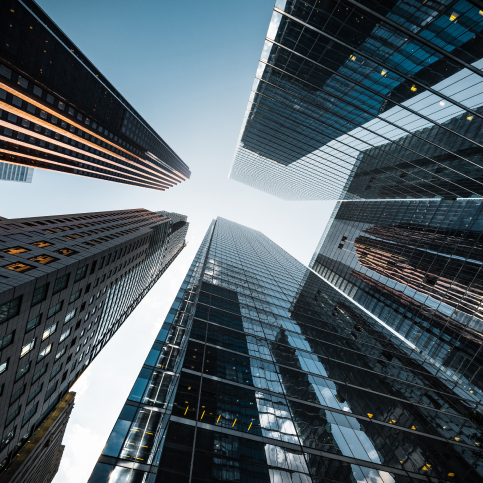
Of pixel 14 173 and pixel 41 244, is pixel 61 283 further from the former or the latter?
pixel 14 173

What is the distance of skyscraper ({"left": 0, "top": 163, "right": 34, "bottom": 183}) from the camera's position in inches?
6038

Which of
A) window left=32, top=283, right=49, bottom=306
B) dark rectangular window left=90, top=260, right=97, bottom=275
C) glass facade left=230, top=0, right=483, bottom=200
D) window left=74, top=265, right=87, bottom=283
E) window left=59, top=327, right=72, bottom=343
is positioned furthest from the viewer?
dark rectangular window left=90, top=260, right=97, bottom=275

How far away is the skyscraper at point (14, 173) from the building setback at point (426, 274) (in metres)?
205

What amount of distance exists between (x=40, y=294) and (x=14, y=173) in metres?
203

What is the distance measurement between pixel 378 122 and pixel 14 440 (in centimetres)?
5016

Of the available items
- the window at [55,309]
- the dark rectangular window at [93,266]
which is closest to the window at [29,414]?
the window at [55,309]

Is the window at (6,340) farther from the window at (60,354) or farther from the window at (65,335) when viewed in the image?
the window at (60,354)

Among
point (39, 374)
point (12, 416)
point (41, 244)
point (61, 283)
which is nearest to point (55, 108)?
point (41, 244)

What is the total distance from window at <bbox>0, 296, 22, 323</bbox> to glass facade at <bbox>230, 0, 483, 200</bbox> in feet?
100

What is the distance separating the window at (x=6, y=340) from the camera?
59.9 feet

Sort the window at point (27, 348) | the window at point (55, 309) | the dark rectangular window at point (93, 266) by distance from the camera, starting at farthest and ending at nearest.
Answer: the dark rectangular window at point (93, 266), the window at point (55, 309), the window at point (27, 348)

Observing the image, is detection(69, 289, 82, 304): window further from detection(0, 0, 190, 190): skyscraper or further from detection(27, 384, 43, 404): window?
detection(0, 0, 190, 190): skyscraper

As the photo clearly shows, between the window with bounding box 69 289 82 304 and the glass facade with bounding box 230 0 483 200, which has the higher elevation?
the glass facade with bounding box 230 0 483 200

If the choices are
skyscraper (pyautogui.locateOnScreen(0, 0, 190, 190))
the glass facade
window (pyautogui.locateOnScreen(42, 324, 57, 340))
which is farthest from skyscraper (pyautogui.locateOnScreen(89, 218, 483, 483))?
skyscraper (pyautogui.locateOnScreen(0, 0, 190, 190))
